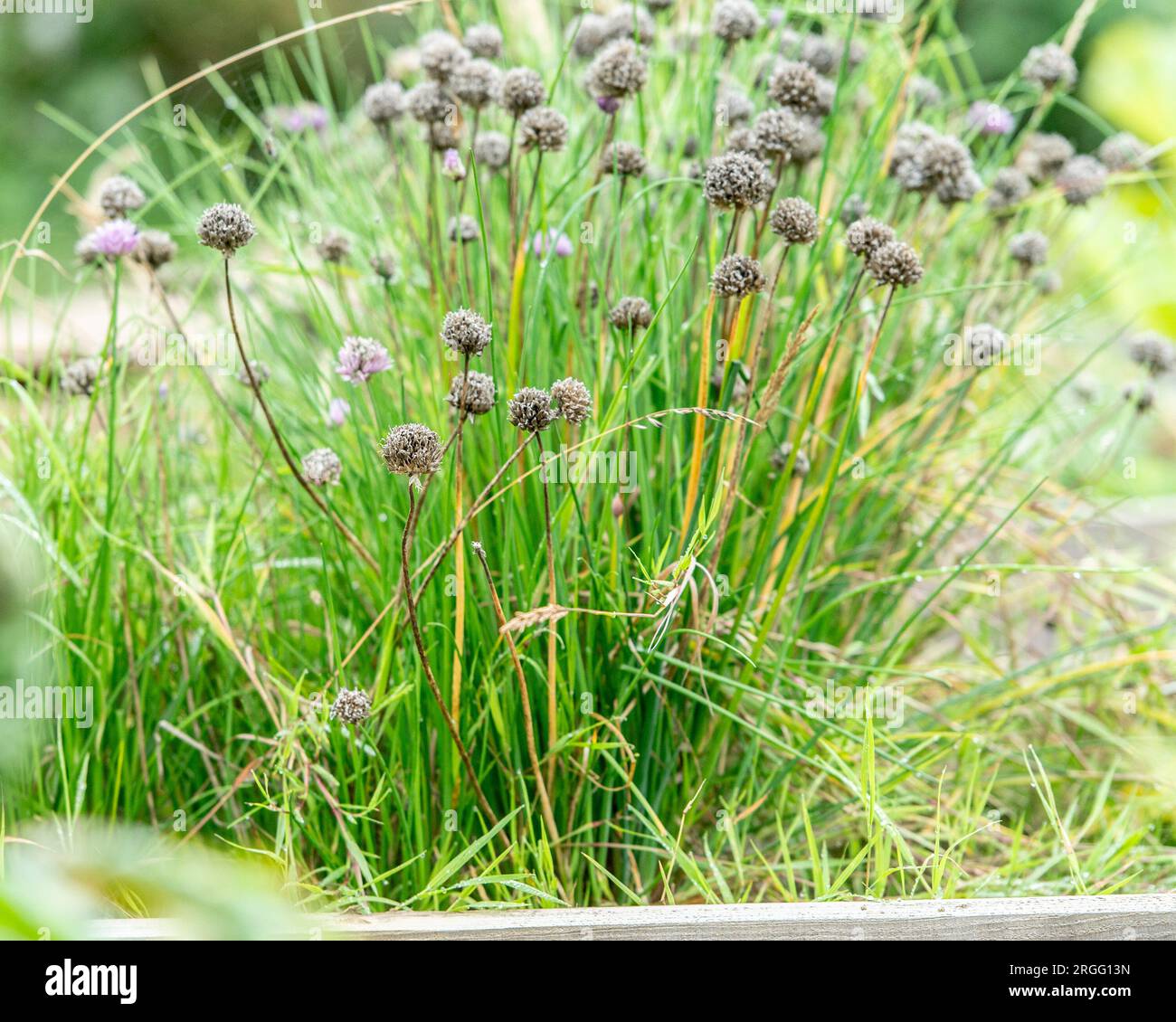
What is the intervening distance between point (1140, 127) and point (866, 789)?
360 centimetres

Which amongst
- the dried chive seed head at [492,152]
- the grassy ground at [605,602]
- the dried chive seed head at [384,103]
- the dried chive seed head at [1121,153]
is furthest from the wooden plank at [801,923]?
the dried chive seed head at [1121,153]

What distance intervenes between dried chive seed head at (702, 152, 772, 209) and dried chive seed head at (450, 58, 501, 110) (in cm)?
32

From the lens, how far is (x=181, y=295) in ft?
6.11

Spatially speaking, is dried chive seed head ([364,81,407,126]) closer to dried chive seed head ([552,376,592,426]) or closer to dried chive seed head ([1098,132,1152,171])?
dried chive seed head ([552,376,592,426])

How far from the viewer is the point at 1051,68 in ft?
4.30

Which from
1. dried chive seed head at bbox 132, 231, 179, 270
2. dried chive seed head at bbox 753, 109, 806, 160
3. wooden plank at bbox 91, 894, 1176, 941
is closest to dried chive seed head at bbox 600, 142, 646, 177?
dried chive seed head at bbox 753, 109, 806, 160

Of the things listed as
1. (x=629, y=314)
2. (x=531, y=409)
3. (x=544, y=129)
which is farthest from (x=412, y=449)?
(x=544, y=129)

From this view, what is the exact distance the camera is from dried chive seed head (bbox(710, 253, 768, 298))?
2.85ft

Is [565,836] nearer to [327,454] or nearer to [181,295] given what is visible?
[327,454]

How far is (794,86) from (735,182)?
264mm

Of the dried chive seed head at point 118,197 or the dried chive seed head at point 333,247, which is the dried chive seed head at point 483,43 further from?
the dried chive seed head at point 118,197

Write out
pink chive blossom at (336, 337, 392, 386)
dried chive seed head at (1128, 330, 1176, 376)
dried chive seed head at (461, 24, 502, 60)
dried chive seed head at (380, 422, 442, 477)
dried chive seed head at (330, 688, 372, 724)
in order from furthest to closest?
dried chive seed head at (1128, 330, 1176, 376) → dried chive seed head at (461, 24, 502, 60) → pink chive blossom at (336, 337, 392, 386) → dried chive seed head at (330, 688, 372, 724) → dried chive seed head at (380, 422, 442, 477)

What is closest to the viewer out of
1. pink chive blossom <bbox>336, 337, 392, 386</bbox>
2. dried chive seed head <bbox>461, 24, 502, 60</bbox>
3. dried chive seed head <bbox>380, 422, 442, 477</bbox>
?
dried chive seed head <bbox>380, 422, 442, 477</bbox>
